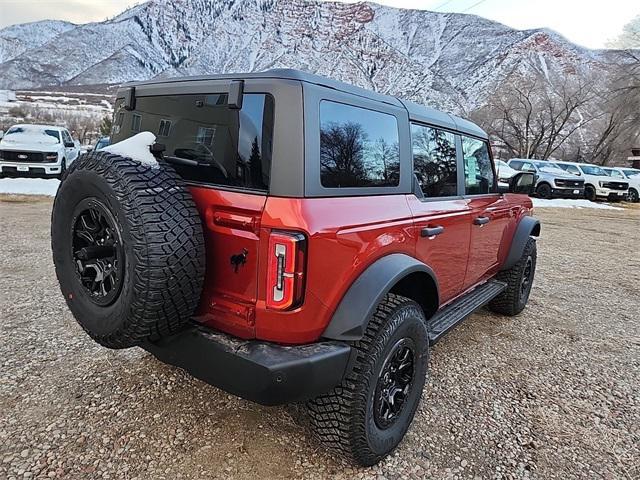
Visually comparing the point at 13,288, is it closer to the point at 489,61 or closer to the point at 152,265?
the point at 152,265

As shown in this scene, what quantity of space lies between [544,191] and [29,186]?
18.6 m

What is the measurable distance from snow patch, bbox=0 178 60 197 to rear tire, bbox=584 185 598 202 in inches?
811

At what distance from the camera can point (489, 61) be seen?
106750 mm

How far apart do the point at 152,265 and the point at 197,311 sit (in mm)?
399

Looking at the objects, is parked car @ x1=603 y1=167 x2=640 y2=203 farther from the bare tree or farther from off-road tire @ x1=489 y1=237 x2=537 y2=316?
off-road tire @ x1=489 y1=237 x2=537 y2=316

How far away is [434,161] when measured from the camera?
2.85m

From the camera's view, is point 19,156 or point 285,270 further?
point 19,156

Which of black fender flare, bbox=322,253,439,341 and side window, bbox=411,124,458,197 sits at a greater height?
side window, bbox=411,124,458,197

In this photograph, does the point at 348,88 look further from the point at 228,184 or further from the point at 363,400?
the point at 363,400

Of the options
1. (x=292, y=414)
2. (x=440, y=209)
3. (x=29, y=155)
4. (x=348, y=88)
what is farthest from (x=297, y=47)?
(x=292, y=414)

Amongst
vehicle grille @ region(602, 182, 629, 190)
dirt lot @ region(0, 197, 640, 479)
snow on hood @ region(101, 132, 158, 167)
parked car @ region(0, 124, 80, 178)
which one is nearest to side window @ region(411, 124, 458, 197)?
dirt lot @ region(0, 197, 640, 479)

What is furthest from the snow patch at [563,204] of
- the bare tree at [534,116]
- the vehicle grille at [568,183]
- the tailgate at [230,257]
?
the bare tree at [534,116]

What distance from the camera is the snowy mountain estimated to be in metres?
104

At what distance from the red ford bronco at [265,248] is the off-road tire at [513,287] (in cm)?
213
